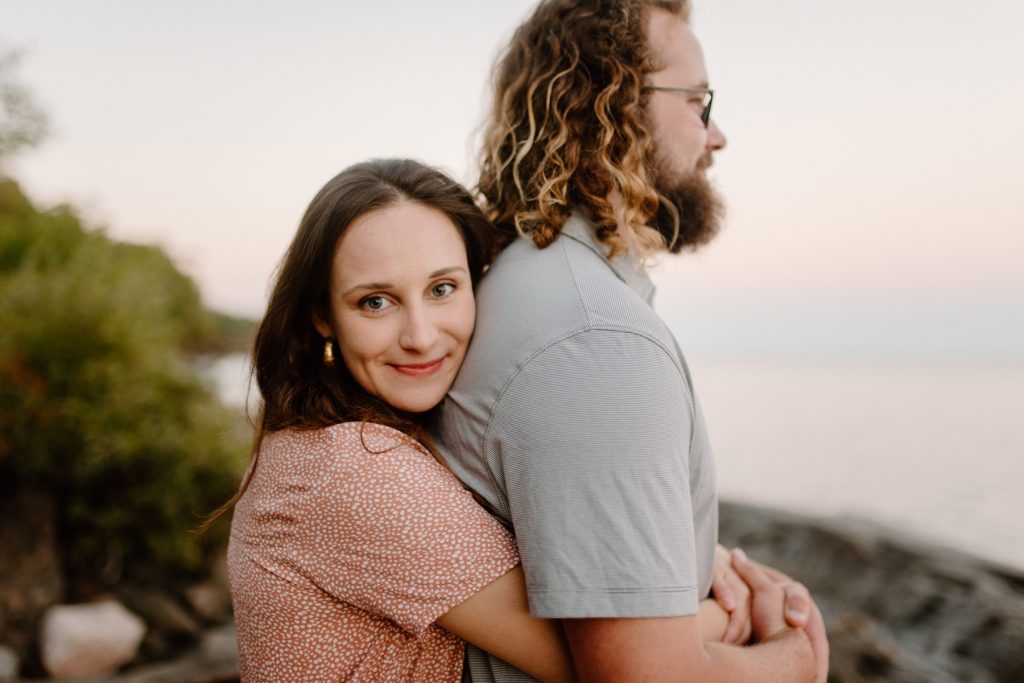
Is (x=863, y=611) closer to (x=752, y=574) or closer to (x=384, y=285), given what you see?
(x=752, y=574)

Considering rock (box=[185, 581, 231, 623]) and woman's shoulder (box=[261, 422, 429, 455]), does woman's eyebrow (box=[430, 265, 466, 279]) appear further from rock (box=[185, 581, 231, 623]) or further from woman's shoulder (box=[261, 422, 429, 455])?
rock (box=[185, 581, 231, 623])

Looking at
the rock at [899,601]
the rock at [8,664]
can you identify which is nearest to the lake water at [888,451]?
the rock at [899,601]

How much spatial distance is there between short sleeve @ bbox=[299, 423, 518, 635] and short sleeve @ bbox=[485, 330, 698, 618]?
110 millimetres

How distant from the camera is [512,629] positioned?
1436mm

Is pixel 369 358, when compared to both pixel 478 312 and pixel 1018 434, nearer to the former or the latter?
pixel 478 312

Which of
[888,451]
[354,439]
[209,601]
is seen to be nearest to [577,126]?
[354,439]

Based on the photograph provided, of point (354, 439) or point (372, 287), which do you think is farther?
point (372, 287)

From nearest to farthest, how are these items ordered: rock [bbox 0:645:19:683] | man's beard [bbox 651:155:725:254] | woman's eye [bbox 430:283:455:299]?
woman's eye [bbox 430:283:455:299], man's beard [bbox 651:155:725:254], rock [bbox 0:645:19:683]

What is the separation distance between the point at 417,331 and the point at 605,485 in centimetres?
60

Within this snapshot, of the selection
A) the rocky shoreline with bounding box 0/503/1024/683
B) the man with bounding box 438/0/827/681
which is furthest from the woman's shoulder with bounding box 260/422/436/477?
the rocky shoreline with bounding box 0/503/1024/683

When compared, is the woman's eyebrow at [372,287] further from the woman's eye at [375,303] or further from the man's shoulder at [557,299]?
the man's shoulder at [557,299]

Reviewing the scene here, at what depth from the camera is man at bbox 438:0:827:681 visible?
1.27 meters

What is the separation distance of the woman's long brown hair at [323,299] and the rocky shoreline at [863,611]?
2894 millimetres

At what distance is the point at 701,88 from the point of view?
7.09 ft
